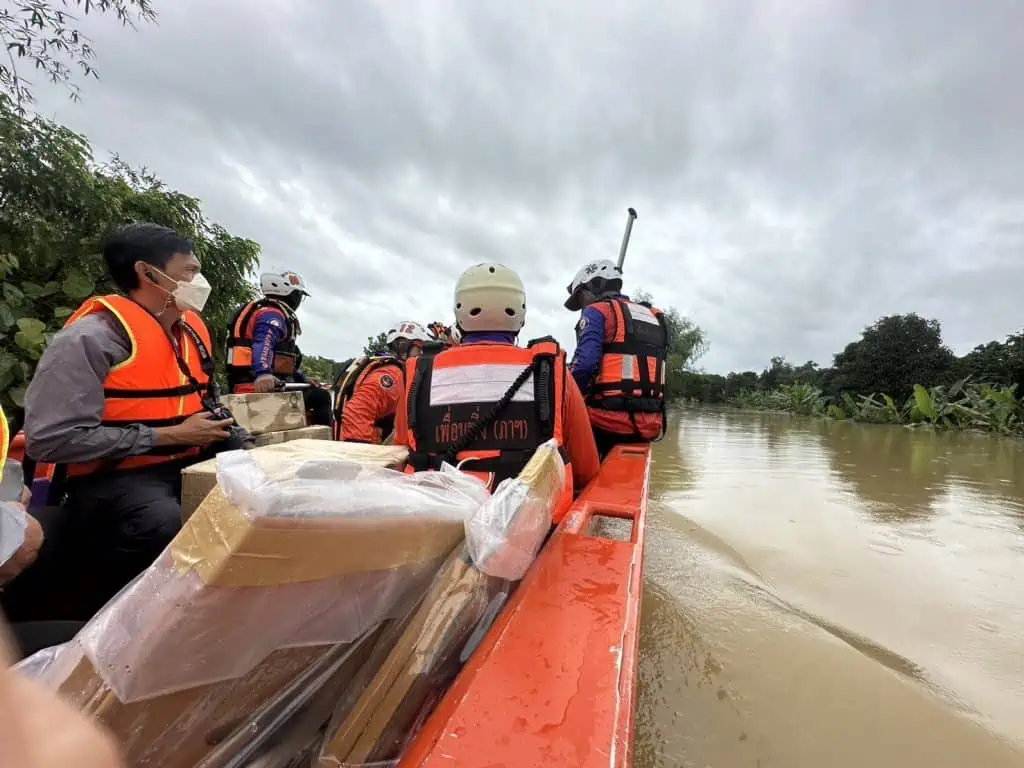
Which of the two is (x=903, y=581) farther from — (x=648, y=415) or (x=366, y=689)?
(x=366, y=689)

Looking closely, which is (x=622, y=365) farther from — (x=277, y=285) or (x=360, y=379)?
(x=277, y=285)

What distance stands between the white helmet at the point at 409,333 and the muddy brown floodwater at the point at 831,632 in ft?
8.17

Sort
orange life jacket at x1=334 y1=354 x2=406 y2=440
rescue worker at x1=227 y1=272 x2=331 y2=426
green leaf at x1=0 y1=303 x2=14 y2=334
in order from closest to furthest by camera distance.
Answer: orange life jacket at x1=334 y1=354 x2=406 y2=440
green leaf at x1=0 y1=303 x2=14 y2=334
rescue worker at x1=227 y1=272 x2=331 y2=426

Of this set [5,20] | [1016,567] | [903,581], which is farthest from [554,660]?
[5,20]

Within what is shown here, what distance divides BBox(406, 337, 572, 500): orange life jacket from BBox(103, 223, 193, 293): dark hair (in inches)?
41.8

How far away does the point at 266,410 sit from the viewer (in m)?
3.10

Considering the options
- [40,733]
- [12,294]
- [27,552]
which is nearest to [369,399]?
[27,552]

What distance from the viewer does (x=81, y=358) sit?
1.62m

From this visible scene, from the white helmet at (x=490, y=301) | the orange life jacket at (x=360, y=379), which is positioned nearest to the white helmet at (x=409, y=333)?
the orange life jacket at (x=360, y=379)

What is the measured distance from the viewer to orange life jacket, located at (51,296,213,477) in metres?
1.75

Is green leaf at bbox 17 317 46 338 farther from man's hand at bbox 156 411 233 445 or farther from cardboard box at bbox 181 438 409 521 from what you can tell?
cardboard box at bbox 181 438 409 521

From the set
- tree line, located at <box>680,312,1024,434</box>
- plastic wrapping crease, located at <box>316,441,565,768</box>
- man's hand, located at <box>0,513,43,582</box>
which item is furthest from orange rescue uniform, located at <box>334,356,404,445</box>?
tree line, located at <box>680,312,1024,434</box>

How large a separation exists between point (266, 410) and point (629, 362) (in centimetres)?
247

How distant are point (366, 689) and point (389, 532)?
1.00ft
